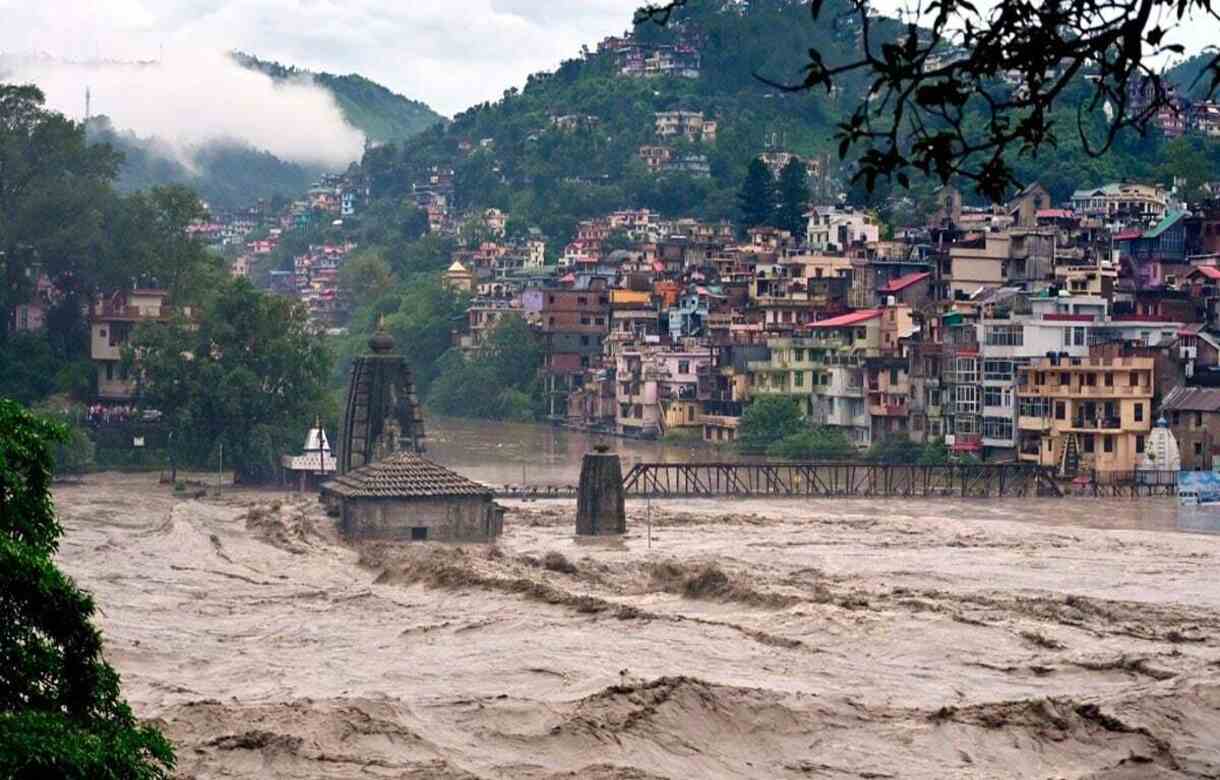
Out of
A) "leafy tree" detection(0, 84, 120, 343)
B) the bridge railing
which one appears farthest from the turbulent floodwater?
"leafy tree" detection(0, 84, 120, 343)

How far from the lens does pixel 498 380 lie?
104 metres

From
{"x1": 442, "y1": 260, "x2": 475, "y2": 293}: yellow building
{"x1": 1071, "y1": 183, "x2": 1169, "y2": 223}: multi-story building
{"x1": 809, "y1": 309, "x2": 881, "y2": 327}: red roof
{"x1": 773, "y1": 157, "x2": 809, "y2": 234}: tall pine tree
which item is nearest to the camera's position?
{"x1": 809, "y1": 309, "x2": 881, "y2": 327}: red roof

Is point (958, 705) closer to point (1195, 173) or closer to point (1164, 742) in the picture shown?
point (1164, 742)

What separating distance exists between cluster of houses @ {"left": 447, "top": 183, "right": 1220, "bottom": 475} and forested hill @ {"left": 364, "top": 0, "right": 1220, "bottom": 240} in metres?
25.4

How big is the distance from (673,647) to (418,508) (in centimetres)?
1821

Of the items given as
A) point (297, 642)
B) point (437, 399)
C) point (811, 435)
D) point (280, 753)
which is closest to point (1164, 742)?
point (280, 753)

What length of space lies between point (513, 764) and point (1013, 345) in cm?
5207

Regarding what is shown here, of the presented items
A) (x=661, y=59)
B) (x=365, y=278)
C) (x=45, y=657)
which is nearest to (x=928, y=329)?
(x=45, y=657)

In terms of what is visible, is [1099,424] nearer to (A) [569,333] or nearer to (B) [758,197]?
(A) [569,333]

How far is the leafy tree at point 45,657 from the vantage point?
17.0 metres

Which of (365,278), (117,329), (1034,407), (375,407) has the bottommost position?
(375,407)

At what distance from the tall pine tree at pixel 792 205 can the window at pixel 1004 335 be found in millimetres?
40968

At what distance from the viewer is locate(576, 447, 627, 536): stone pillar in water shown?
175ft

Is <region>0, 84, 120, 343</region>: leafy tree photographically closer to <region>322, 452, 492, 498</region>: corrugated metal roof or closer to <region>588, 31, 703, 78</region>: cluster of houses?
<region>322, 452, 492, 498</region>: corrugated metal roof
